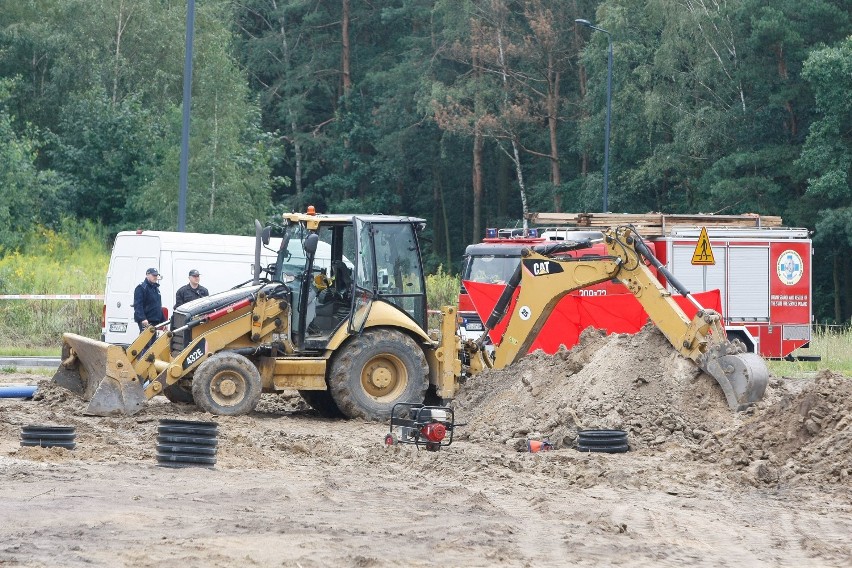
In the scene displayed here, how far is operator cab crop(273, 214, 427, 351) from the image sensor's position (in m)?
16.1

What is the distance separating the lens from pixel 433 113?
1977 inches

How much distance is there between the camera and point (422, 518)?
31.5ft

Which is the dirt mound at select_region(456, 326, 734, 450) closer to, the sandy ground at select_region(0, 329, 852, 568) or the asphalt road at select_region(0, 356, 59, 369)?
the sandy ground at select_region(0, 329, 852, 568)

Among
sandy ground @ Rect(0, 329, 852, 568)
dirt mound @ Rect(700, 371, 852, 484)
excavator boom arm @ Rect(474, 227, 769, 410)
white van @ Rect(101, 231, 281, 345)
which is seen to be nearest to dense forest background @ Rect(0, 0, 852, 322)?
white van @ Rect(101, 231, 281, 345)

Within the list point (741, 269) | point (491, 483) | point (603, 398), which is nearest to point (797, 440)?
point (603, 398)

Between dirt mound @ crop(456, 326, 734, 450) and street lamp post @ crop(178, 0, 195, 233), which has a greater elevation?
street lamp post @ crop(178, 0, 195, 233)

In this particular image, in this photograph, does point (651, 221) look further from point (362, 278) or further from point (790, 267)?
point (362, 278)

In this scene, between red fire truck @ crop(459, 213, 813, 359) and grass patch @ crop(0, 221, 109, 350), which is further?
grass patch @ crop(0, 221, 109, 350)

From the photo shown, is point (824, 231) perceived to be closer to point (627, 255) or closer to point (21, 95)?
point (627, 255)

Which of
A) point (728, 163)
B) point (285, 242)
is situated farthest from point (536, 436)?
point (728, 163)

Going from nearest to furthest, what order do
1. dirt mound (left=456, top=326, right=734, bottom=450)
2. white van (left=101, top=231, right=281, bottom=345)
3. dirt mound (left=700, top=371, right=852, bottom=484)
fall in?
dirt mound (left=700, top=371, right=852, bottom=484), dirt mound (left=456, top=326, right=734, bottom=450), white van (left=101, top=231, right=281, bottom=345)

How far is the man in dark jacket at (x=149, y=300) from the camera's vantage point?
1962 cm

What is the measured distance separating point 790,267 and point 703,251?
2.40 m

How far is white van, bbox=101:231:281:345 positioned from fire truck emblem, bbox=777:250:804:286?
10097 mm
